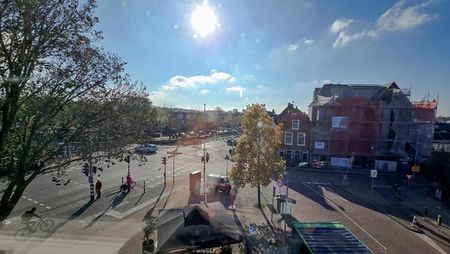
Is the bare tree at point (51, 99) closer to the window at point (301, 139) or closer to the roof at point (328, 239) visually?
the roof at point (328, 239)

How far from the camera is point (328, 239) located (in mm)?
11953

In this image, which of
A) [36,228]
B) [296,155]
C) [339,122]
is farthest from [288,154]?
[36,228]

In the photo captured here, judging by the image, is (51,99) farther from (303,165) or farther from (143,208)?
(303,165)

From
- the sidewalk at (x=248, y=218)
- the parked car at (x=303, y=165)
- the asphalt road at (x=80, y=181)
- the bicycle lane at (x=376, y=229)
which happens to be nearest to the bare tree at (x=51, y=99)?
the asphalt road at (x=80, y=181)

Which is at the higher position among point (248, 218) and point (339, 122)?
point (339, 122)

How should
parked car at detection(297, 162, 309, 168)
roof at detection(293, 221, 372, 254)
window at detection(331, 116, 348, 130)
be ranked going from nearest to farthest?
roof at detection(293, 221, 372, 254) < parked car at detection(297, 162, 309, 168) < window at detection(331, 116, 348, 130)

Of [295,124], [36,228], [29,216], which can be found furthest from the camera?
[295,124]

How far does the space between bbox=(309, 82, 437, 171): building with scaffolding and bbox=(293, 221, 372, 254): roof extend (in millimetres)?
28669

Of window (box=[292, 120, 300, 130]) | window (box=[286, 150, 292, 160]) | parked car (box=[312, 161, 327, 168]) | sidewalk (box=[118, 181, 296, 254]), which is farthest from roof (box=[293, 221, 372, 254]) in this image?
window (box=[286, 150, 292, 160])

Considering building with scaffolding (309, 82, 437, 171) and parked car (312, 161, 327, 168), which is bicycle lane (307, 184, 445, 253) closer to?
parked car (312, 161, 327, 168)

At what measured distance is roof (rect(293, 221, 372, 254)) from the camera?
438 inches

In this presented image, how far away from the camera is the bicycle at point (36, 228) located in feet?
49.6

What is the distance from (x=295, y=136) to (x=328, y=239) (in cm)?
3096

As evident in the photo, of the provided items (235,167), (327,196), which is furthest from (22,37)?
(327,196)
